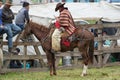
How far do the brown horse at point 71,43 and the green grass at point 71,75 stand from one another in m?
0.41

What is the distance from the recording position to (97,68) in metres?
18.1

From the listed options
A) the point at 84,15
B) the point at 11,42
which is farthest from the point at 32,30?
the point at 84,15

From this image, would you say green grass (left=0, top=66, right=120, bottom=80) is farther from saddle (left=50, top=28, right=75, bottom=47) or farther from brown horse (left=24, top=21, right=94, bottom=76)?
saddle (left=50, top=28, right=75, bottom=47)

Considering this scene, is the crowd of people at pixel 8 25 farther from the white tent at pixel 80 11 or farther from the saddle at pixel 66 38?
the white tent at pixel 80 11

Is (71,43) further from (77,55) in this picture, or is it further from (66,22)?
(77,55)

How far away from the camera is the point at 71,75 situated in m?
15.9

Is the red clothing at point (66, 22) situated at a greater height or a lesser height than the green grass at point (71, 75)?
greater

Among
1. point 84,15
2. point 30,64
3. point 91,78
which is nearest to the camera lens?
point 91,78

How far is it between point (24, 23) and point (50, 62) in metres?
2.07

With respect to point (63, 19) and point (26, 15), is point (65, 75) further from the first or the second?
point (26, 15)

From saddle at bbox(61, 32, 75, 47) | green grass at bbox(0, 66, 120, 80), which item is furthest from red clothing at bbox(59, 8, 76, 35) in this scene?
green grass at bbox(0, 66, 120, 80)

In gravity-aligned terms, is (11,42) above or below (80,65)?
above

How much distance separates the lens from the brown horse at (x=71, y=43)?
15773 millimetres

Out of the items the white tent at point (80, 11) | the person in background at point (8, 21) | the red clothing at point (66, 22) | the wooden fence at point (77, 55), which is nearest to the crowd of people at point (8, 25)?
the person in background at point (8, 21)
